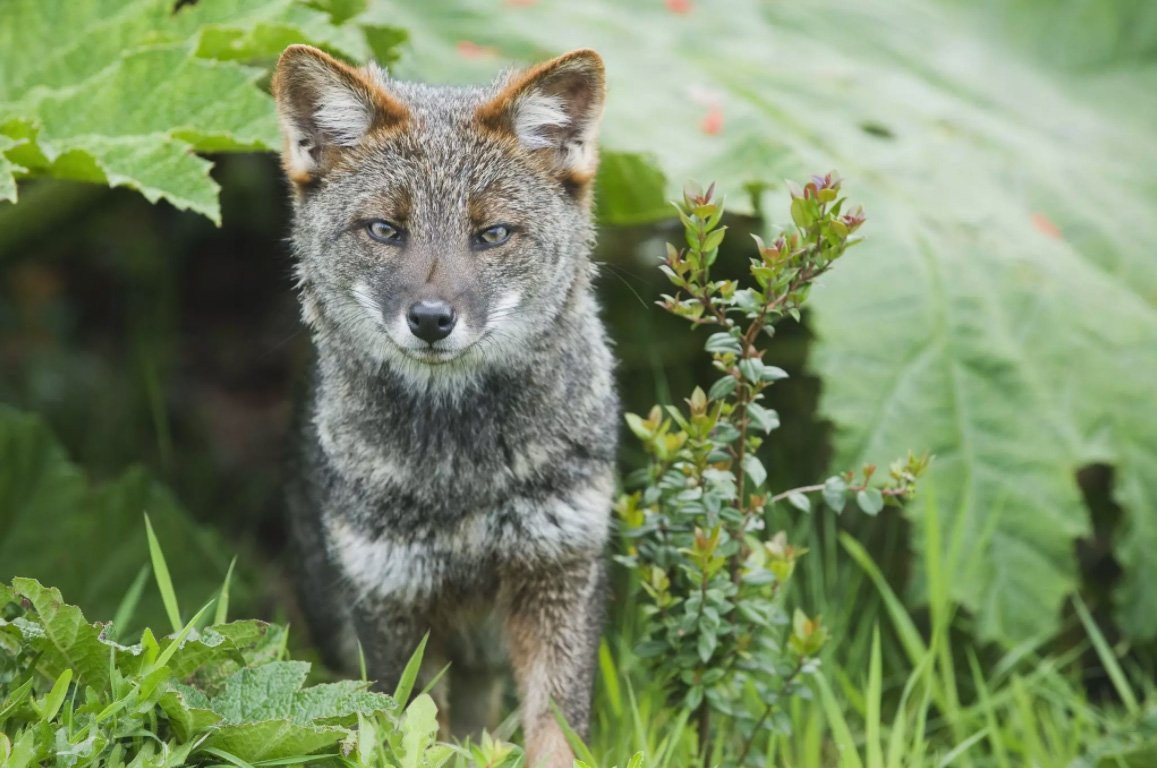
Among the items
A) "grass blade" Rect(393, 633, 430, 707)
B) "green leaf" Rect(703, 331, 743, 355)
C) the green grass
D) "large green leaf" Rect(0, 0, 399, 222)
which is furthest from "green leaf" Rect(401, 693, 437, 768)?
"large green leaf" Rect(0, 0, 399, 222)

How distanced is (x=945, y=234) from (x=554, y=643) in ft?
6.56

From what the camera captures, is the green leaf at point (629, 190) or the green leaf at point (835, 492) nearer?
the green leaf at point (835, 492)

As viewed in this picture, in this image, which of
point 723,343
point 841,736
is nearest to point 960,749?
point 841,736

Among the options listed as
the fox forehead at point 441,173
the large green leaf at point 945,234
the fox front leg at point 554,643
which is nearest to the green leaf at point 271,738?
the fox front leg at point 554,643

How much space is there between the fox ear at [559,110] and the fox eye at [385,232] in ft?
1.27

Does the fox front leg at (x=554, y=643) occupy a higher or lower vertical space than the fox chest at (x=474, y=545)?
lower

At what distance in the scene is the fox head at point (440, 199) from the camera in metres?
3.55

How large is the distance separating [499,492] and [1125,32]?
3785 mm

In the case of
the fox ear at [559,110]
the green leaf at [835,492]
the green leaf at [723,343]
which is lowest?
the green leaf at [835,492]

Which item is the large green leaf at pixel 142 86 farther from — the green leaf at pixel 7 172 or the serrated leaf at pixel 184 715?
the serrated leaf at pixel 184 715

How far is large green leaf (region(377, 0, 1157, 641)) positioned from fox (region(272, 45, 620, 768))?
2.57ft

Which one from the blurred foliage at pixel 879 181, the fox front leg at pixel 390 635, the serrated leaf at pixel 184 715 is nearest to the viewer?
the serrated leaf at pixel 184 715

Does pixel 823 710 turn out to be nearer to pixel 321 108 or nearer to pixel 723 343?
pixel 723 343

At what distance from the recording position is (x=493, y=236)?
363 cm
